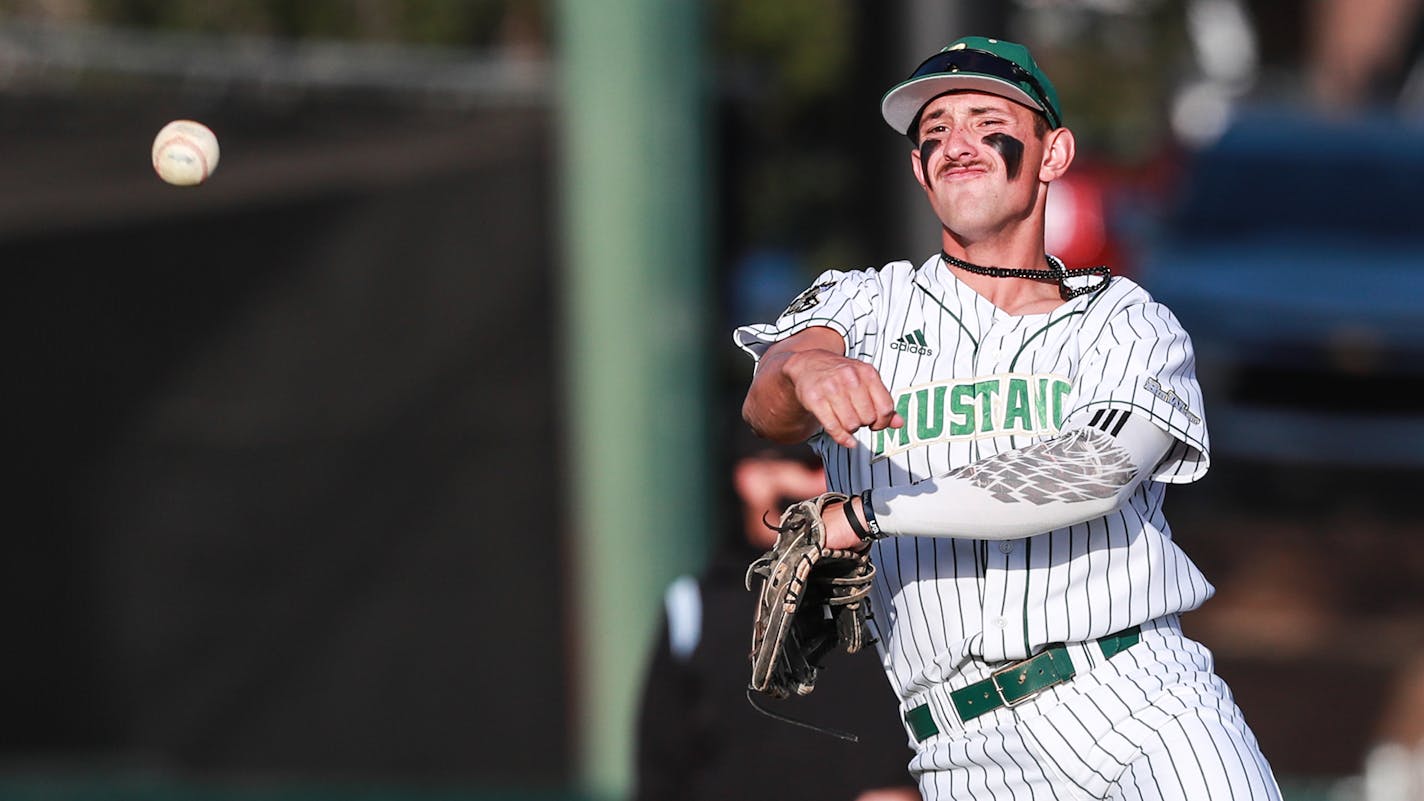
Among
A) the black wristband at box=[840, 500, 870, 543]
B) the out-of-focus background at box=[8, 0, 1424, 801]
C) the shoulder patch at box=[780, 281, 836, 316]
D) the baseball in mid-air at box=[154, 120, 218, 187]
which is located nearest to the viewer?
the black wristband at box=[840, 500, 870, 543]

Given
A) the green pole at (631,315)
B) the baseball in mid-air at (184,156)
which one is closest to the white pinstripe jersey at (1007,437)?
the baseball in mid-air at (184,156)

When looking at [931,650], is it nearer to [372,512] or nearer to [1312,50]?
[372,512]

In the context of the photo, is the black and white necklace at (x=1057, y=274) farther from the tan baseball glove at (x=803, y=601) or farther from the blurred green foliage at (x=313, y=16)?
the blurred green foliage at (x=313, y=16)

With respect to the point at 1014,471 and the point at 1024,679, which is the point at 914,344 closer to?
the point at 1014,471

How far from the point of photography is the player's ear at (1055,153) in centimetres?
195

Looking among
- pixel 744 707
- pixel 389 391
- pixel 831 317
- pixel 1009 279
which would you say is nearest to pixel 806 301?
pixel 831 317

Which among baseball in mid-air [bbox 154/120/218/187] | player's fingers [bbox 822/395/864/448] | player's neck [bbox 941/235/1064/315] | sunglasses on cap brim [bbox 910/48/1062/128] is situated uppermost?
sunglasses on cap brim [bbox 910/48/1062/128]

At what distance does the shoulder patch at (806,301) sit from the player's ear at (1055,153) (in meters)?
0.28

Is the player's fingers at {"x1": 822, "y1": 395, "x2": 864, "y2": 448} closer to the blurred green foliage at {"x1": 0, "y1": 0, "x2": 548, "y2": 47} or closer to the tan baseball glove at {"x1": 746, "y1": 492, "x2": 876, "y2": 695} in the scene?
the tan baseball glove at {"x1": 746, "y1": 492, "x2": 876, "y2": 695}

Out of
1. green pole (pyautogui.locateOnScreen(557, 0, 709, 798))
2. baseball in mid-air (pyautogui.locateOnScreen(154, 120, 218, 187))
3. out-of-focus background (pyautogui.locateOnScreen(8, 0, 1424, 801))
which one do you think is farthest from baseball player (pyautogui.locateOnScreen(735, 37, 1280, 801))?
out-of-focus background (pyautogui.locateOnScreen(8, 0, 1424, 801))

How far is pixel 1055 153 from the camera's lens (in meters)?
1.95

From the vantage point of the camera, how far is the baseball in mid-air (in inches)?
90.8

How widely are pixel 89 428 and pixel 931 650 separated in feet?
18.9

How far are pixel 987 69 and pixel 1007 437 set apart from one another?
14.7 inches
